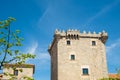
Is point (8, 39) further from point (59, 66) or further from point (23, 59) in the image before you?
point (59, 66)

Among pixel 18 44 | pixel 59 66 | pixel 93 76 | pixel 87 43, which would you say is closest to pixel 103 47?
pixel 87 43

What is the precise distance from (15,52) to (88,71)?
27.9 metres

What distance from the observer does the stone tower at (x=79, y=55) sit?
4662 cm

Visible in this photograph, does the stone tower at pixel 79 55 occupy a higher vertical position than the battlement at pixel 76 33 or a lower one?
lower

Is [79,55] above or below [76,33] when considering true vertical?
below

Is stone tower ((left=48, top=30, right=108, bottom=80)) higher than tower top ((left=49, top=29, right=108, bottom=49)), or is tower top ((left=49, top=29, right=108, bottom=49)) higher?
tower top ((left=49, top=29, right=108, bottom=49))

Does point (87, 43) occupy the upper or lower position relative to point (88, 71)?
upper

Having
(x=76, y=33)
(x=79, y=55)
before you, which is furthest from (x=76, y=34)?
(x=79, y=55)

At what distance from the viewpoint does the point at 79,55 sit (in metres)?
47.9

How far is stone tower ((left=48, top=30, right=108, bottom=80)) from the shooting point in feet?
153

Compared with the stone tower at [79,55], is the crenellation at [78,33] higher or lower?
higher

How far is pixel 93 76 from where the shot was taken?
46.8m

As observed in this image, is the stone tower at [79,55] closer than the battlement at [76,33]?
Yes

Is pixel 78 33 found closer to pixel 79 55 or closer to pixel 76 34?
pixel 76 34
